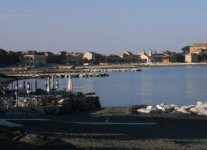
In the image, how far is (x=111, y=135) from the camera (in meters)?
19.0

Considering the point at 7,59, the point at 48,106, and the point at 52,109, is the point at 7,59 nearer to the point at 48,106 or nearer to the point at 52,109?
the point at 48,106

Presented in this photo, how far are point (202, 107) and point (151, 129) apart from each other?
1154 centimetres

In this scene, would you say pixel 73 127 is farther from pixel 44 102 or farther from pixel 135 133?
pixel 44 102

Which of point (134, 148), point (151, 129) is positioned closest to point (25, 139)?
point (134, 148)

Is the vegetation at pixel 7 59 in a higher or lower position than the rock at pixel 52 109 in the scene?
higher

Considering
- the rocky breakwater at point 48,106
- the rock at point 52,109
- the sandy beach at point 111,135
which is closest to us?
the sandy beach at point 111,135

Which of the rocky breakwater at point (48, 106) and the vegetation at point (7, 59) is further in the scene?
the vegetation at point (7, 59)

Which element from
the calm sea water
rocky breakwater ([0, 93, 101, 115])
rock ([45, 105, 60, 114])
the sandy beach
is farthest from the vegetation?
the sandy beach

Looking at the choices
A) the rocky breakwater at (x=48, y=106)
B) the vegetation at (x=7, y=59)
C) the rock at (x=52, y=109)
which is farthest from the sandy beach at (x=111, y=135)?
the vegetation at (x=7, y=59)

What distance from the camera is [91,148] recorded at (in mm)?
14047

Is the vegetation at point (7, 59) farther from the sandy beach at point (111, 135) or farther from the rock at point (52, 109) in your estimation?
the sandy beach at point (111, 135)

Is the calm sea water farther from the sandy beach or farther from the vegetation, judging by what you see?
the vegetation

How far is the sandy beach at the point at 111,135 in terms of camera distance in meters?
13.5

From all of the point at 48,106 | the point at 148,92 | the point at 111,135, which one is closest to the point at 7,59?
the point at 148,92
